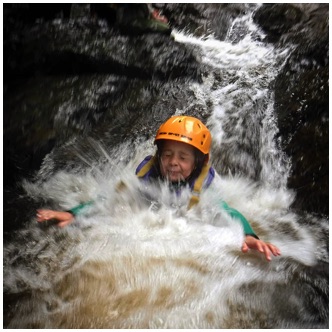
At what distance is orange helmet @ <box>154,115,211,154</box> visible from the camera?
10.2 feet

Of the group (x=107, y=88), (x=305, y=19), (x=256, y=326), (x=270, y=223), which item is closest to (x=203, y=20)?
(x=305, y=19)

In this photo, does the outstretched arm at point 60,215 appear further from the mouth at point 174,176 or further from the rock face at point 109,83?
the rock face at point 109,83

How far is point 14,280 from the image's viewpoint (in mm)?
2434

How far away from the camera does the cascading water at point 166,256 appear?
2320 mm

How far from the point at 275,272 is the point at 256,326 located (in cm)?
52

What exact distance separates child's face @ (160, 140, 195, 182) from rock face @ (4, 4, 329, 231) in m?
1.26

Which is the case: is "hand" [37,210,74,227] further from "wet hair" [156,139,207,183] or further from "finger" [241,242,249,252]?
"finger" [241,242,249,252]

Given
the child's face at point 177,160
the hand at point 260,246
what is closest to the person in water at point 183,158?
the child's face at point 177,160

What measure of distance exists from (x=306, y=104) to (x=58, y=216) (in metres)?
3.17

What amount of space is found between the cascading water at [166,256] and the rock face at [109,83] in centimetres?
31

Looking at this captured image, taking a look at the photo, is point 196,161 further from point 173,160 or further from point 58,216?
point 58,216

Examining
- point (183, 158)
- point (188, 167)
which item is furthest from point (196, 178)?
point (183, 158)

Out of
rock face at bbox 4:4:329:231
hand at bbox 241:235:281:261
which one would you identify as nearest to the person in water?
hand at bbox 241:235:281:261

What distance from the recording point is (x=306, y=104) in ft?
12.8
